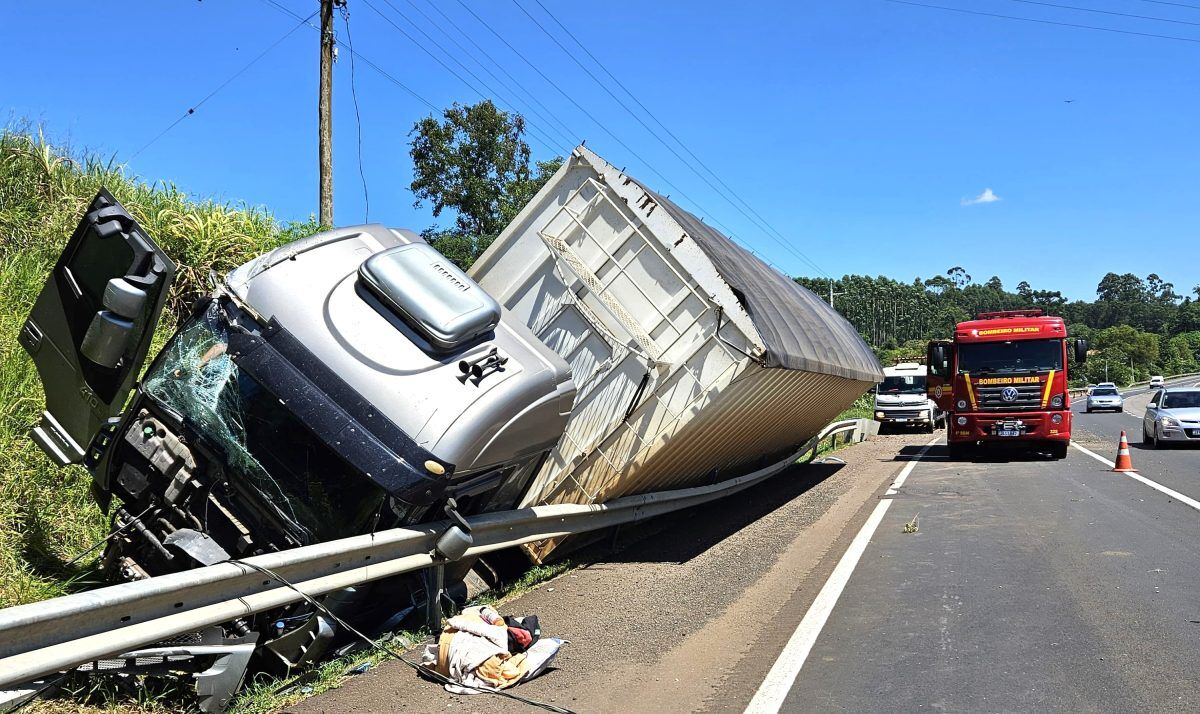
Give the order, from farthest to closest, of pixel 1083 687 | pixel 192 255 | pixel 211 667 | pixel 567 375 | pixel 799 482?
pixel 799 482 → pixel 192 255 → pixel 567 375 → pixel 1083 687 → pixel 211 667

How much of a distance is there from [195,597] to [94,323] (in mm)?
1838

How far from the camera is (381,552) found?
193 inches

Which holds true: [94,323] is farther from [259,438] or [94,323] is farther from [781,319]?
[781,319]

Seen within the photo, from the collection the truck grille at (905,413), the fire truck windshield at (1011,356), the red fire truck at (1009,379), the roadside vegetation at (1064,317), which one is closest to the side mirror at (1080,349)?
the red fire truck at (1009,379)

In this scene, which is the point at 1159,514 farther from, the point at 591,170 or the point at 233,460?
the point at 233,460

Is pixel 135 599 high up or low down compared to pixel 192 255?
down

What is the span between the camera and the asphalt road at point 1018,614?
4.53 m

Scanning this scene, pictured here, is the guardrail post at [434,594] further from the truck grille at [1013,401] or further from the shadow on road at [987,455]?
the shadow on road at [987,455]

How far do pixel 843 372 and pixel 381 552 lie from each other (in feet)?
29.0

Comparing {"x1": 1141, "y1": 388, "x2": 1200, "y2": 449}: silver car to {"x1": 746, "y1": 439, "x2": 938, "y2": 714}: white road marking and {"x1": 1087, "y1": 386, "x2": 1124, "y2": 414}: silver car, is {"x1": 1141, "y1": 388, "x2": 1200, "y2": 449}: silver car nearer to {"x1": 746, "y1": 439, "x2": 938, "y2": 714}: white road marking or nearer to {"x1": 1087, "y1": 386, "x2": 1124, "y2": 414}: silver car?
{"x1": 746, "y1": 439, "x2": 938, "y2": 714}: white road marking

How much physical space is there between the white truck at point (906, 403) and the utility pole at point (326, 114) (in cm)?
2069

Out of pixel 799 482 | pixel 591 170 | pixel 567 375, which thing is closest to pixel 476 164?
pixel 799 482

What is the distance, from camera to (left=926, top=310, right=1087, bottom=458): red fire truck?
17938 millimetres

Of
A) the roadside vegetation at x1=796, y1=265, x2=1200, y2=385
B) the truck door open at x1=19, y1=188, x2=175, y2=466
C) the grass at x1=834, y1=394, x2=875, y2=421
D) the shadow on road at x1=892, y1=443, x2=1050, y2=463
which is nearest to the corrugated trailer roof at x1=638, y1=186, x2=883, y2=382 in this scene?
the truck door open at x1=19, y1=188, x2=175, y2=466
